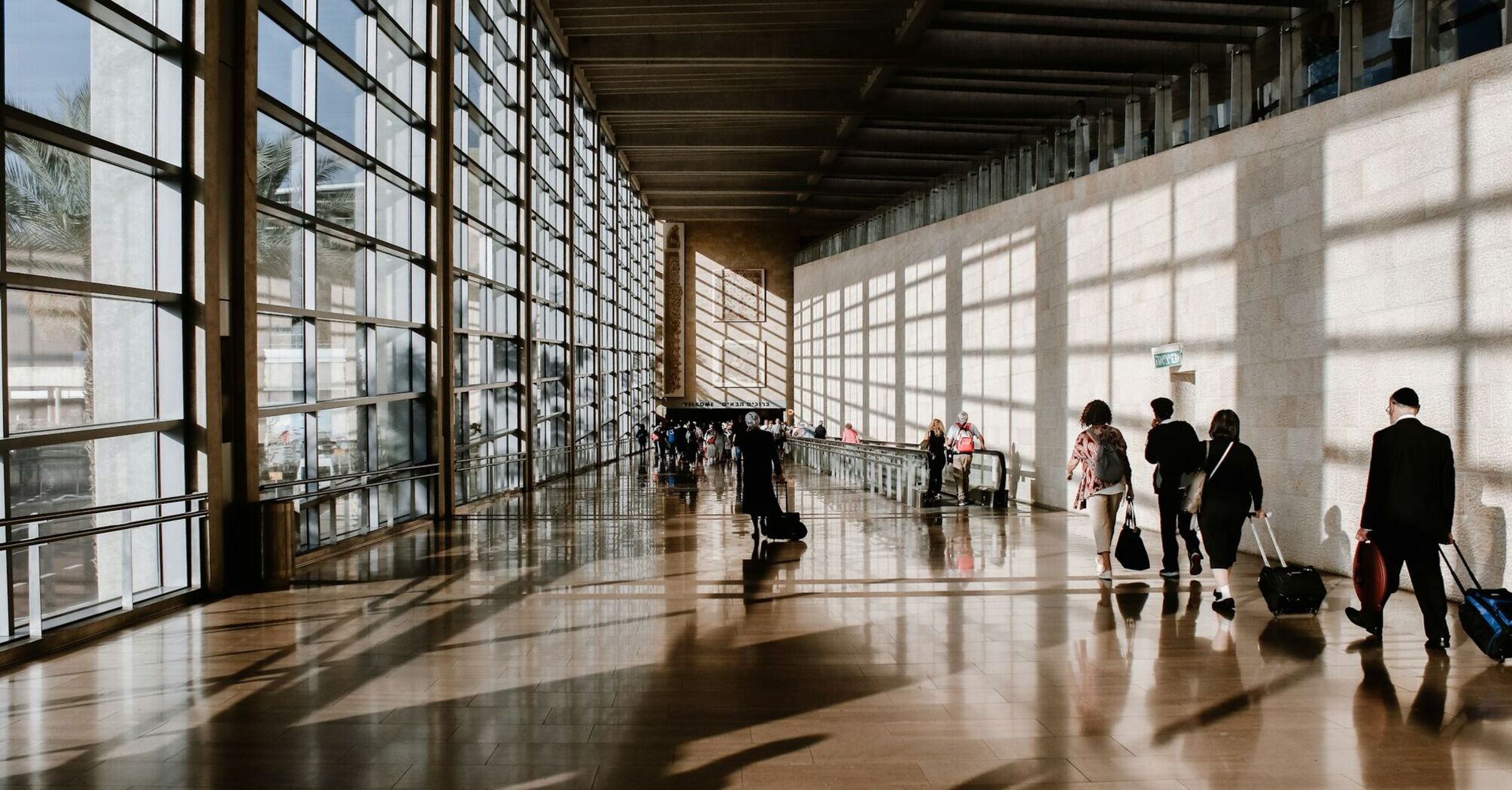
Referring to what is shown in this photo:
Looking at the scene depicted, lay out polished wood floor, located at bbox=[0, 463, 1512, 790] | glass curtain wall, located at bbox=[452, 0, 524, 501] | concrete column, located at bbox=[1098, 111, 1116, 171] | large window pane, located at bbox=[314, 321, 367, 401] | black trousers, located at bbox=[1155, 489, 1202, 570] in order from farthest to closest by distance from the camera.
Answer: concrete column, located at bbox=[1098, 111, 1116, 171] < glass curtain wall, located at bbox=[452, 0, 524, 501] < large window pane, located at bbox=[314, 321, 367, 401] < black trousers, located at bbox=[1155, 489, 1202, 570] < polished wood floor, located at bbox=[0, 463, 1512, 790]

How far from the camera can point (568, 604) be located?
7777 millimetres

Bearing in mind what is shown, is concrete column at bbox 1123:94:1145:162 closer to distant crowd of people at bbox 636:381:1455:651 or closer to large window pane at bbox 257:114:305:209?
distant crowd of people at bbox 636:381:1455:651

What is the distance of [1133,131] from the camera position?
16.3 meters

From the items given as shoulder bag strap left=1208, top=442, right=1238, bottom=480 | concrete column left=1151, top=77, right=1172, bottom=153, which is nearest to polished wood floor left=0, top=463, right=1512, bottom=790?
shoulder bag strap left=1208, top=442, right=1238, bottom=480

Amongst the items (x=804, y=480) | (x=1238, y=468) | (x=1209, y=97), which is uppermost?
(x=1209, y=97)

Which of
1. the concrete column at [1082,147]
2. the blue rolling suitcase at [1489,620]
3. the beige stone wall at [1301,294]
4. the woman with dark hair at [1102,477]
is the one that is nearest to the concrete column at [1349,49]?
the beige stone wall at [1301,294]

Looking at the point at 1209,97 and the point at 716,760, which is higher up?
the point at 1209,97

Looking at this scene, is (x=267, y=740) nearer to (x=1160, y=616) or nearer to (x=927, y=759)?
(x=927, y=759)

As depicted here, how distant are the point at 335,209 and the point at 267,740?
8472 millimetres

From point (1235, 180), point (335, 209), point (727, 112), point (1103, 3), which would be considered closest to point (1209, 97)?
point (1235, 180)

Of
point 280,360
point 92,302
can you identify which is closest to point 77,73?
point 92,302

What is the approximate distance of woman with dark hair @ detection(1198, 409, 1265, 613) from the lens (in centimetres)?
713

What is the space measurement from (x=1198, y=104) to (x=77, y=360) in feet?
43.0

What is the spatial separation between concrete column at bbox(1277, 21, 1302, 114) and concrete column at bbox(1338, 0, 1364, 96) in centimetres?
90
